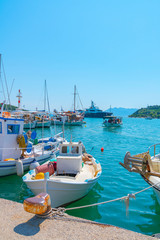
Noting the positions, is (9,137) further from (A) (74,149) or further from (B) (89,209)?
(B) (89,209)

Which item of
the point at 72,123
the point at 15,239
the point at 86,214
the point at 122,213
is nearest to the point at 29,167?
the point at 86,214

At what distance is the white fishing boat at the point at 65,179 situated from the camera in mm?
9266

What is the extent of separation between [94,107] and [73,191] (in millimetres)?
165629

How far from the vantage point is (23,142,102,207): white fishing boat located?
9266 mm

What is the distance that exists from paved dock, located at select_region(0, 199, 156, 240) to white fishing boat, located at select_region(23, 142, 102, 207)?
2.00 meters

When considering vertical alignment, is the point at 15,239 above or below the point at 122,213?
above

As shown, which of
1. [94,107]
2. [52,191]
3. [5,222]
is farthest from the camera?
[94,107]

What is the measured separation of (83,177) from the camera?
10.8 metres

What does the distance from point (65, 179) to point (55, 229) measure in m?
4.40

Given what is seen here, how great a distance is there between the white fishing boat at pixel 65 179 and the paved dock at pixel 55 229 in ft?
6.57

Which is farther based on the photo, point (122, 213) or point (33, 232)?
point (122, 213)

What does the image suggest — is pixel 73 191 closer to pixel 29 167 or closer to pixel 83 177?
pixel 83 177

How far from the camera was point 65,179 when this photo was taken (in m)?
10.0

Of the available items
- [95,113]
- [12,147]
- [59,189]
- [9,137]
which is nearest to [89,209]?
[59,189]
